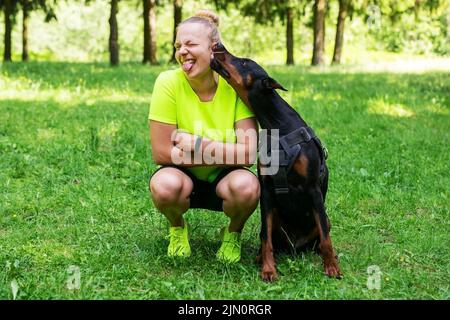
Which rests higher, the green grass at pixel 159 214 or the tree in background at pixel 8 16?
the tree in background at pixel 8 16

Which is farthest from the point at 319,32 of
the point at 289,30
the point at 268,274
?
the point at 268,274

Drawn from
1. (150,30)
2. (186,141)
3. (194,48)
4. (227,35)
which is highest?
(227,35)

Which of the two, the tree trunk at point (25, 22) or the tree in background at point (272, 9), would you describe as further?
the tree in background at point (272, 9)

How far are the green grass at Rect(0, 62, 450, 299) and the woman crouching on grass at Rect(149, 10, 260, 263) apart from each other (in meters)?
0.44

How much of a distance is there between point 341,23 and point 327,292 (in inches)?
909

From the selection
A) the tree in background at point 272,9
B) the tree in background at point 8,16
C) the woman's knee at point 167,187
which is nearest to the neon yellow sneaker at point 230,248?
the woman's knee at point 167,187

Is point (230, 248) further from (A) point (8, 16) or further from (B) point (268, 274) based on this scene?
(A) point (8, 16)

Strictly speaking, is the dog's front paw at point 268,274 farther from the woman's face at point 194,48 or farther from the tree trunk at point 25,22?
the tree trunk at point 25,22

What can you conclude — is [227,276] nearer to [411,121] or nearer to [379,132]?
[379,132]

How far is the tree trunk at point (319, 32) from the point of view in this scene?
2275cm

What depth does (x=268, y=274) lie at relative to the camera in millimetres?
3824

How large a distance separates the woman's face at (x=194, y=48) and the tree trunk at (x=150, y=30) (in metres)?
16.4

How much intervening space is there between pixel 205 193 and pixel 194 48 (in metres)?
0.98

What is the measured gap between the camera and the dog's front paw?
150 inches
